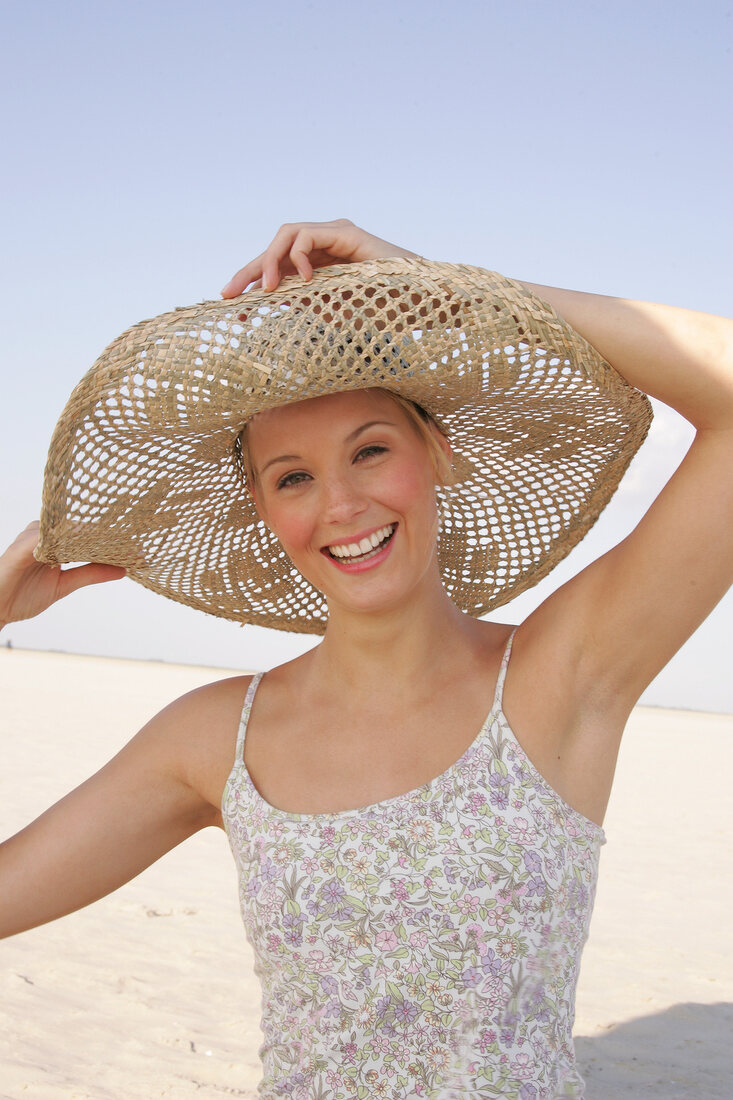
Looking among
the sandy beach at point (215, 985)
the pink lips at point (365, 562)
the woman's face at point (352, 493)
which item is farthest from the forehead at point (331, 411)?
the sandy beach at point (215, 985)

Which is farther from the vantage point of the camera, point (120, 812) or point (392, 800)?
point (120, 812)

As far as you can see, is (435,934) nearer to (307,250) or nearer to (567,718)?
(567,718)

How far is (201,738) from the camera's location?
2191mm

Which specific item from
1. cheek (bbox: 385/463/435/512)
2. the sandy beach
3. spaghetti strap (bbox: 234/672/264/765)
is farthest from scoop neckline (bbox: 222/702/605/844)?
the sandy beach

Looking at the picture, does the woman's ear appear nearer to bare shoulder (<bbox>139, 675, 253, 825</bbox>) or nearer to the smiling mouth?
the smiling mouth

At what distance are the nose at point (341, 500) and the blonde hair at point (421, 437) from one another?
0.72ft

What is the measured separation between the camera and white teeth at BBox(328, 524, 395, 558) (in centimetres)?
200

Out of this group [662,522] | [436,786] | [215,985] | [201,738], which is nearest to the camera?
[662,522]

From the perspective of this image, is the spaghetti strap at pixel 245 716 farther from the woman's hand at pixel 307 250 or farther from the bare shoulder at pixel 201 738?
the woman's hand at pixel 307 250

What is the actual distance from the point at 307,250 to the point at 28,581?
99 centimetres

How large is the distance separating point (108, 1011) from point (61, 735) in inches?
359

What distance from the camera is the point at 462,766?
1.96 m

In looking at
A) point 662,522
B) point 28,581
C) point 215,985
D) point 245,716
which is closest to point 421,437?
point 662,522

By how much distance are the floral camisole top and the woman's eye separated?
59 cm
